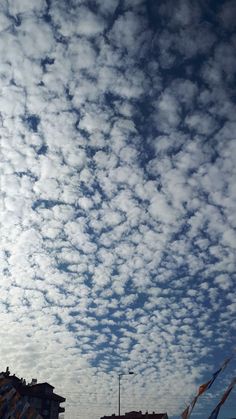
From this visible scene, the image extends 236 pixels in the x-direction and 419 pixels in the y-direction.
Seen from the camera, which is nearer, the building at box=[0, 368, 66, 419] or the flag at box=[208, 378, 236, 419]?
the flag at box=[208, 378, 236, 419]

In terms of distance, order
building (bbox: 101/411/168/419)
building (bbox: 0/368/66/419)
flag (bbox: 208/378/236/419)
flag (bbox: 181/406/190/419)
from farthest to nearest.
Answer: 1. building (bbox: 101/411/168/419)
2. building (bbox: 0/368/66/419)
3. flag (bbox: 181/406/190/419)
4. flag (bbox: 208/378/236/419)

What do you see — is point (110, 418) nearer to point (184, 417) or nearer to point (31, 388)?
point (31, 388)

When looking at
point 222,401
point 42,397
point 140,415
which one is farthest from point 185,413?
point 140,415

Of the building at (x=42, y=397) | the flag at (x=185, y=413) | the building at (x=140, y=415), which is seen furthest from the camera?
the building at (x=140, y=415)

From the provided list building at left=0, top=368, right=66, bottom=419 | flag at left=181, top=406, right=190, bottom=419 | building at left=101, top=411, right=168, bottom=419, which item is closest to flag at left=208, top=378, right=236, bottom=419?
flag at left=181, top=406, right=190, bottom=419

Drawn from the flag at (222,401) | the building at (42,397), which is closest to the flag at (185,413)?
the flag at (222,401)

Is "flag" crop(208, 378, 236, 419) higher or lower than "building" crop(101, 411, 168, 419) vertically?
lower

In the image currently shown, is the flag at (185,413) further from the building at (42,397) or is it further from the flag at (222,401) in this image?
the building at (42,397)

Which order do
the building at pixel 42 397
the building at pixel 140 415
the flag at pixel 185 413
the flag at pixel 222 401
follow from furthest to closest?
the building at pixel 140 415
the building at pixel 42 397
the flag at pixel 185 413
the flag at pixel 222 401

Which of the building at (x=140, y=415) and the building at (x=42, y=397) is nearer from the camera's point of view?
the building at (x=42, y=397)

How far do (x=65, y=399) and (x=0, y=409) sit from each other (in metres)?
32.9

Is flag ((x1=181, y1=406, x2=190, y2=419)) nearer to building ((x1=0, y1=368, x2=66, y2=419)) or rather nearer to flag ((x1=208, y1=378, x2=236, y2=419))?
flag ((x1=208, y1=378, x2=236, y2=419))

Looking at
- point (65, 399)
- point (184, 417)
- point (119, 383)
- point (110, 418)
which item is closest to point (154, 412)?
point (110, 418)

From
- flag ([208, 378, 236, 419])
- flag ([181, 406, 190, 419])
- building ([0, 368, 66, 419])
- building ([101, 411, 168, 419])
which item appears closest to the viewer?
flag ([208, 378, 236, 419])
